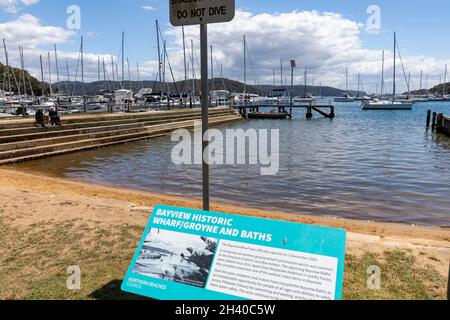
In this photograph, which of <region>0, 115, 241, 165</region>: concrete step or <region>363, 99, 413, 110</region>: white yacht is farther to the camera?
<region>363, 99, 413, 110</region>: white yacht

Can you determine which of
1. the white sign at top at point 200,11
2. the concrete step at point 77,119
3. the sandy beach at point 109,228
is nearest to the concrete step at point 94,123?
the concrete step at point 77,119

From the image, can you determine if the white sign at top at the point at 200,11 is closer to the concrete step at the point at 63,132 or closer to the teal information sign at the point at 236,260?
the teal information sign at the point at 236,260

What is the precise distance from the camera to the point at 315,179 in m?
15.2

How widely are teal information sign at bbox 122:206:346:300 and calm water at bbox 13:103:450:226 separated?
24.6 ft

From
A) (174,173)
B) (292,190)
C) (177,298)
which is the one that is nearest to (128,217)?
(177,298)

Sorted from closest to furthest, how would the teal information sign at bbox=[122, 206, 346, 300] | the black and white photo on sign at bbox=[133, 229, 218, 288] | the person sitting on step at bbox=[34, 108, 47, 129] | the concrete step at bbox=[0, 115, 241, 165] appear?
the teal information sign at bbox=[122, 206, 346, 300]
the black and white photo on sign at bbox=[133, 229, 218, 288]
the concrete step at bbox=[0, 115, 241, 165]
the person sitting on step at bbox=[34, 108, 47, 129]

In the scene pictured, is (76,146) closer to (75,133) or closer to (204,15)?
(75,133)

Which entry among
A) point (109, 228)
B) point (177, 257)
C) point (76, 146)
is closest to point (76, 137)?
point (76, 146)

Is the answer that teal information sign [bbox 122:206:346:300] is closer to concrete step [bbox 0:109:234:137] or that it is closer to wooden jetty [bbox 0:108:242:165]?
wooden jetty [bbox 0:108:242:165]

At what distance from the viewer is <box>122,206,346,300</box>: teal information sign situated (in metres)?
3.09

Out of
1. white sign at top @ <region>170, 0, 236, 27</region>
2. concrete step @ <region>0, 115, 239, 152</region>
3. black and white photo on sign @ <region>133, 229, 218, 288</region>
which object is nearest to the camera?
black and white photo on sign @ <region>133, 229, 218, 288</region>

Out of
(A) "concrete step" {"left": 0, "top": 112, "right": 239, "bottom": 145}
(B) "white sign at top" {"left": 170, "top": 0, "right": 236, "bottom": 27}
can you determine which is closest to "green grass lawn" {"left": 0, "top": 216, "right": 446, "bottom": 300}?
(B) "white sign at top" {"left": 170, "top": 0, "right": 236, "bottom": 27}

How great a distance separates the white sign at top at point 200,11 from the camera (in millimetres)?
3609
